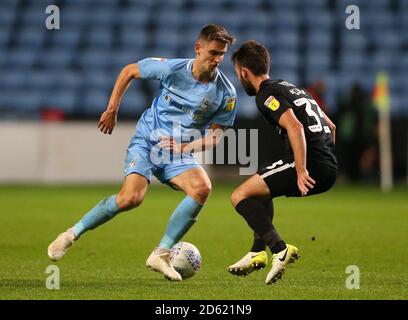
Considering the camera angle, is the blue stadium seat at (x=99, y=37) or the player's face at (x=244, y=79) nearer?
the player's face at (x=244, y=79)

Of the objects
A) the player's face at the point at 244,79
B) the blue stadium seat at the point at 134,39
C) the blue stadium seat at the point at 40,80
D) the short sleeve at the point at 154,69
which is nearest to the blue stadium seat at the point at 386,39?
the blue stadium seat at the point at 134,39

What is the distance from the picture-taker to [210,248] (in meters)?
8.98

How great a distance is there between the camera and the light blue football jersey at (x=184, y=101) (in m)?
7.30

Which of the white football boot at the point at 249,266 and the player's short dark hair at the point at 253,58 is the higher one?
the player's short dark hair at the point at 253,58

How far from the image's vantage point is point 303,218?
11.9m

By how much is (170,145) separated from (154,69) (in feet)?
1.93

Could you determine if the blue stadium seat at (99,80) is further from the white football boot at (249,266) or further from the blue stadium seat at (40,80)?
the white football boot at (249,266)

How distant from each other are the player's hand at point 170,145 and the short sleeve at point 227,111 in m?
0.38

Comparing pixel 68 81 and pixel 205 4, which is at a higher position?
pixel 205 4

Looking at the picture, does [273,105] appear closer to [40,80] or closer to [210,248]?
[210,248]

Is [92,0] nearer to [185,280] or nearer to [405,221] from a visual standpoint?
[405,221]

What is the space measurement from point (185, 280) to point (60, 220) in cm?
456

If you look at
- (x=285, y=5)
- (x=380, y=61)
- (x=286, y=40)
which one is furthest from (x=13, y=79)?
(x=380, y=61)
